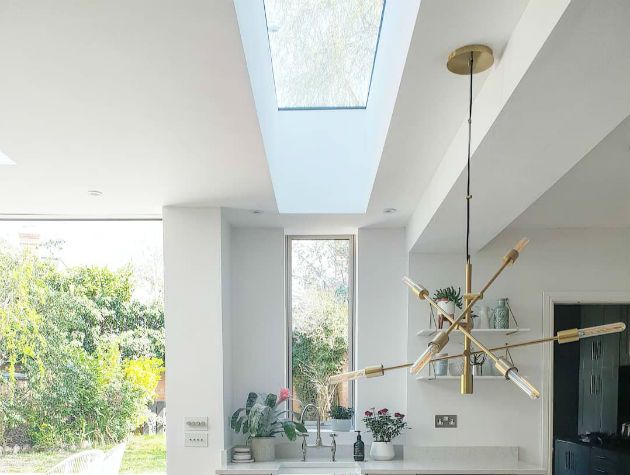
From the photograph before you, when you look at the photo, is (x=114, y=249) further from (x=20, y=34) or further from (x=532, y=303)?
(x=20, y=34)

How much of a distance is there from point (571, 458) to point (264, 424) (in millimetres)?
2473

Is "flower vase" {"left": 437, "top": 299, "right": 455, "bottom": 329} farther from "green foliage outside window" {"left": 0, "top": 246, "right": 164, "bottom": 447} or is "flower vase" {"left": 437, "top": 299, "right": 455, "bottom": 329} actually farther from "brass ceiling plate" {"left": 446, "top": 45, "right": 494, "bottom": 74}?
"green foliage outside window" {"left": 0, "top": 246, "right": 164, "bottom": 447}

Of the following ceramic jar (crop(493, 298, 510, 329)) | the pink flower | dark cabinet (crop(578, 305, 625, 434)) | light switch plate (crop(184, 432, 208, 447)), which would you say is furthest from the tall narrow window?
dark cabinet (crop(578, 305, 625, 434))

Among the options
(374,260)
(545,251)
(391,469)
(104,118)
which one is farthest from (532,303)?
(104,118)

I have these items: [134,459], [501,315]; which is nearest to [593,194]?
[501,315]

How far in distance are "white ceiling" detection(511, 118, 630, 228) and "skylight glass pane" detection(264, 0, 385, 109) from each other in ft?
4.13

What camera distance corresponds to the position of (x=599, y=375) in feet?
18.8

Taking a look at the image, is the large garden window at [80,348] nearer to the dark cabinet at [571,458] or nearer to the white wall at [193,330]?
the white wall at [193,330]

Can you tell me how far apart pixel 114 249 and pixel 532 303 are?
363 centimetres

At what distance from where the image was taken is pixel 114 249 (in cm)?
610

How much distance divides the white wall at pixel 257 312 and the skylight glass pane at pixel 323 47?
1571 mm

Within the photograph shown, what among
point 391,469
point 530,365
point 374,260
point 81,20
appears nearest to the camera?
point 81,20

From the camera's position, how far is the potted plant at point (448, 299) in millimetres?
4688

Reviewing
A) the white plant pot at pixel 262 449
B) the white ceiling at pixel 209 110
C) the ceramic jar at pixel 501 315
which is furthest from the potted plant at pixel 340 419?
the white ceiling at pixel 209 110
